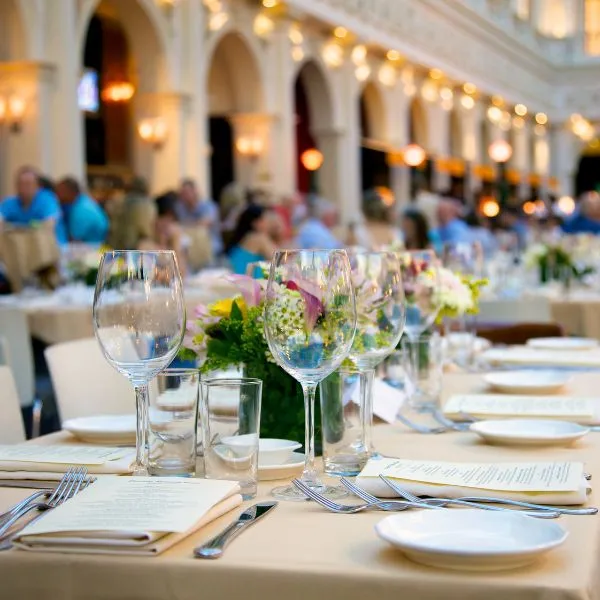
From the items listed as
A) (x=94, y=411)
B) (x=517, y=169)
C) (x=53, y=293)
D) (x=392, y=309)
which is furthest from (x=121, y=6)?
(x=517, y=169)

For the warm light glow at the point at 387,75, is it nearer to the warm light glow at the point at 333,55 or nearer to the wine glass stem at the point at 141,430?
the warm light glow at the point at 333,55

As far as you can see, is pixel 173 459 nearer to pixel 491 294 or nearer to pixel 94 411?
pixel 94 411

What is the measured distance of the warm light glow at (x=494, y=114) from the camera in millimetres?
26828

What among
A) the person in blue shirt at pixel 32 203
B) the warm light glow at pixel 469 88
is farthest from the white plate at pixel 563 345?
the warm light glow at pixel 469 88

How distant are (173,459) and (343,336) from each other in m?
0.34

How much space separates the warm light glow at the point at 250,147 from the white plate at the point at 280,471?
13898 mm

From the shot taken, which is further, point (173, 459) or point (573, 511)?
point (173, 459)

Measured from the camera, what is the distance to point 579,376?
301 centimetres

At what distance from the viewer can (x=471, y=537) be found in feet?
4.57

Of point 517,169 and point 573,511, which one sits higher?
point 517,169

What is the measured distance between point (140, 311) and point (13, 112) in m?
9.69

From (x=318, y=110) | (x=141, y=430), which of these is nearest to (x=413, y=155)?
(x=318, y=110)

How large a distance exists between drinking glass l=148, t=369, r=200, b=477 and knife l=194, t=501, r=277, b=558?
20 centimetres

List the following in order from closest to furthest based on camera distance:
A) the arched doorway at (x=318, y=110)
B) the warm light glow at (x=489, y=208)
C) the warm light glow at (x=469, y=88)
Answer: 1. the arched doorway at (x=318, y=110)
2. the warm light glow at (x=489, y=208)
3. the warm light glow at (x=469, y=88)
